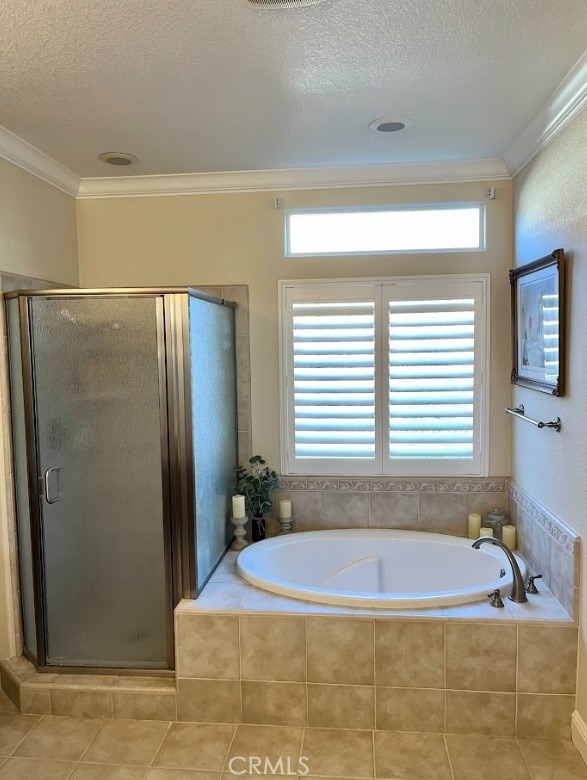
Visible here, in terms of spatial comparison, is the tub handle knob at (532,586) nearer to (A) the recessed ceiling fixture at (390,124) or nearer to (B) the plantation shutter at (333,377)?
(B) the plantation shutter at (333,377)

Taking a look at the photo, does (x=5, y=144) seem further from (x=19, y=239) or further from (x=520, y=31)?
(x=520, y=31)

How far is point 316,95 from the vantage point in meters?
2.21

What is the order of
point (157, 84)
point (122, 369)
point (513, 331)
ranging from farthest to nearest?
point (513, 331) < point (122, 369) < point (157, 84)

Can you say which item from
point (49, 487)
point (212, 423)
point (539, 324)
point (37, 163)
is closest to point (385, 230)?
point (539, 324)

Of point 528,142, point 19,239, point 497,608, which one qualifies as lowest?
point 497,608

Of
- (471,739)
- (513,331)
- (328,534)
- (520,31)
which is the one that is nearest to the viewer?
(520,31)

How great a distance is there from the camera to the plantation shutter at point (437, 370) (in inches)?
122

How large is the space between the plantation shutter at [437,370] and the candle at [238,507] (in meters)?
0.93

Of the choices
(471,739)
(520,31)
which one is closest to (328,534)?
(471,739)

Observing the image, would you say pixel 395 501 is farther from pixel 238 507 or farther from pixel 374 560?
pixel 238 507

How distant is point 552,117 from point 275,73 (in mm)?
1150

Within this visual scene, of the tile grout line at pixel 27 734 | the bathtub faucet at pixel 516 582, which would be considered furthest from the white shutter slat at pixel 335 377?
the tile grout line at pixel 27 734

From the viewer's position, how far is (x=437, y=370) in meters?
3.11

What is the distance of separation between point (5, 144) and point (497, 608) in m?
2.90
